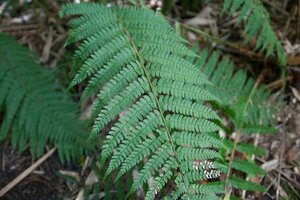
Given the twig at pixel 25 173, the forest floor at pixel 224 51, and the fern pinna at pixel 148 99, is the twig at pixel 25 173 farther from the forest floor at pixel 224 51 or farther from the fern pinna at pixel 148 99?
the fern pinna at pixel 148 99

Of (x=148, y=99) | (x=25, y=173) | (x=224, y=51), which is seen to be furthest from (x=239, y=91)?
(x=25, y=173)

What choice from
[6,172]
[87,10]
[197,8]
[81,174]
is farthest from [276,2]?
[6,172]

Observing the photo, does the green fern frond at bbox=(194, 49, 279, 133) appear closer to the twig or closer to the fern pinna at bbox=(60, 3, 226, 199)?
the fern pinna at bbox=(60, 3, 226, 199)

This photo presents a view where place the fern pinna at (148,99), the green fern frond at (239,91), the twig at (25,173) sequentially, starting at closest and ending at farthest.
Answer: the fern pinna at (148,99) < the twig at (25,173) < the green fern frond at (239,91)

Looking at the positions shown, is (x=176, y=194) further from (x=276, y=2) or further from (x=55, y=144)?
(x=276, y=2)

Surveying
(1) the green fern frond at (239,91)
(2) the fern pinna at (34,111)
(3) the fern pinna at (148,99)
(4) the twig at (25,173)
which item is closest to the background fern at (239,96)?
(1) the green fern frond at (239,91)

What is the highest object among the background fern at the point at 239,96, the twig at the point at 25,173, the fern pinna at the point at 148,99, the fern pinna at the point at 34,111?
the background fern at the point at 239,96

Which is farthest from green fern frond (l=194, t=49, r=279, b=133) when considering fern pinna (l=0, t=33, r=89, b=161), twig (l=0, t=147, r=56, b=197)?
twig (l=0, t=147, r=56, b=197)
